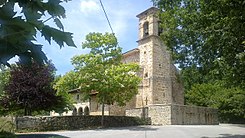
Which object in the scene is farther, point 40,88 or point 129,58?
point 129,58

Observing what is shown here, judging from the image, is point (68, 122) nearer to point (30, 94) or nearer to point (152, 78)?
point (30, 94)

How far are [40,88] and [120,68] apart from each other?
7.18 metres

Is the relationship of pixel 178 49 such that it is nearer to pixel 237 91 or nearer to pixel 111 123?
pixel 111 123

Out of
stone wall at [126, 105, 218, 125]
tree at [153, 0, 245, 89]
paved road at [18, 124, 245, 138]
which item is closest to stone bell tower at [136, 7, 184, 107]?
stone wall at [126, 105, 218, 125]

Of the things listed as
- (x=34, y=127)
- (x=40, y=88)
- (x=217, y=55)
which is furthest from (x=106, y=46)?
(x=217, y=55)

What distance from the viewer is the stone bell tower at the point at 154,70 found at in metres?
39.7

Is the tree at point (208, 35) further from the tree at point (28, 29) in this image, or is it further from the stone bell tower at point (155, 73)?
the stone bell tower at point (155, 73)

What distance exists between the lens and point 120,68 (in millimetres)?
29016

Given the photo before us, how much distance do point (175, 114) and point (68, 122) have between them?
10855 mm

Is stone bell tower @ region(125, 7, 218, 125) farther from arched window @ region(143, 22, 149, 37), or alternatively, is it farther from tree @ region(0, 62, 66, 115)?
tree @ region(0, 62, 66, 115)

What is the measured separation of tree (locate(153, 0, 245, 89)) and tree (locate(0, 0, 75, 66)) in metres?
11.6

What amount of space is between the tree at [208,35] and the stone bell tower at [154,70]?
2036cm

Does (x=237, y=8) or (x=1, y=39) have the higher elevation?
(x=237, y=8)

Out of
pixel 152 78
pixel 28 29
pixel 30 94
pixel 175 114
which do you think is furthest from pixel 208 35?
pixel 152 78
